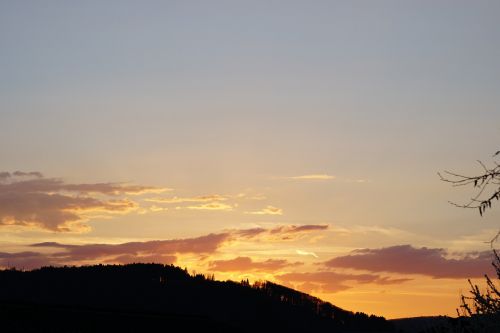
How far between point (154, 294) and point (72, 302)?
7.64 meters

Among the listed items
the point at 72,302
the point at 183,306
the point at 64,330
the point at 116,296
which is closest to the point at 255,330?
the point at 183,306

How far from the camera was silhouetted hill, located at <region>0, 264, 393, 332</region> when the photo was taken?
25.0m

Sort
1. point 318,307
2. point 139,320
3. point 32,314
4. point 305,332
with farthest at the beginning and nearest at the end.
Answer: point 318,307 → point 305,332 → point 139,320 → point 32,314

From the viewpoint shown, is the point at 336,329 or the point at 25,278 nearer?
the point at 25,278

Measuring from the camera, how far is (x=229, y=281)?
207 feet

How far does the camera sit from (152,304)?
4753 centimetres

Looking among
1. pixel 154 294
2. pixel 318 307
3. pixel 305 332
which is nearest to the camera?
pixel 154 294

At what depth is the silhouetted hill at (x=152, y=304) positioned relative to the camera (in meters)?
25.0

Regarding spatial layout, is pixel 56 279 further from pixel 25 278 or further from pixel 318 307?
pixel 318 307

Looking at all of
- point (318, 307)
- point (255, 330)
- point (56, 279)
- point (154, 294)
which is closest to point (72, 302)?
point (56, 279)

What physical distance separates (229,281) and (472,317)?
48.4 meters

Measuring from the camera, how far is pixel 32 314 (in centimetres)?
2362

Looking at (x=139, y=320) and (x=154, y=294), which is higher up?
(x=154, y=294)

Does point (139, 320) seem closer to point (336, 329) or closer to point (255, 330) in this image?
point (255, 330)
